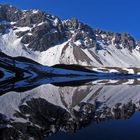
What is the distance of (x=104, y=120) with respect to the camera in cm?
4153

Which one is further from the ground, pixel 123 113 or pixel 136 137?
pixel 123 113

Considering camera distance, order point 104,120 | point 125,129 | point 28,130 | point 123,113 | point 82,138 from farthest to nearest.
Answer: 1. point 123,113
2. point 104,120
3. point 125,129
4. point 28,130
5. point 82,138

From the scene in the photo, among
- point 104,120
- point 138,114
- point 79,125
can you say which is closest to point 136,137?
point 79,125

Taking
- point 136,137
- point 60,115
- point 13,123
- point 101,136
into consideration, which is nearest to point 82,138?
point 101,136

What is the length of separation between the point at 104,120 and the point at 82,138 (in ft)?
35.2

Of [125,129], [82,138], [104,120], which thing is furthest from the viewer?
[104,120]

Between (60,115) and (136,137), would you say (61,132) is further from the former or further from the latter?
(60,115)

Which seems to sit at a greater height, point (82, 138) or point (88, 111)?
point (88, 111)

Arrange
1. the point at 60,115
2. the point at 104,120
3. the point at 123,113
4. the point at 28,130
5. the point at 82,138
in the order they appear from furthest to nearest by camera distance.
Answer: the point at 123,113, the point at 60,115, the point at 104,120, the point at 28,130, the point at 82,138

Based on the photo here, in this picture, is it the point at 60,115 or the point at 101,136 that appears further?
the point at 60,115

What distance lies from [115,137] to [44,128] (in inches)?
270

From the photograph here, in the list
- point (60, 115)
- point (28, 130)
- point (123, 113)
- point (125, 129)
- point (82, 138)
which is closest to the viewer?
point (82, 138)

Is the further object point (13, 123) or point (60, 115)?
point (60, 115)

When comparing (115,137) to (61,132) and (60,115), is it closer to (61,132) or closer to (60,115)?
(61,132)
